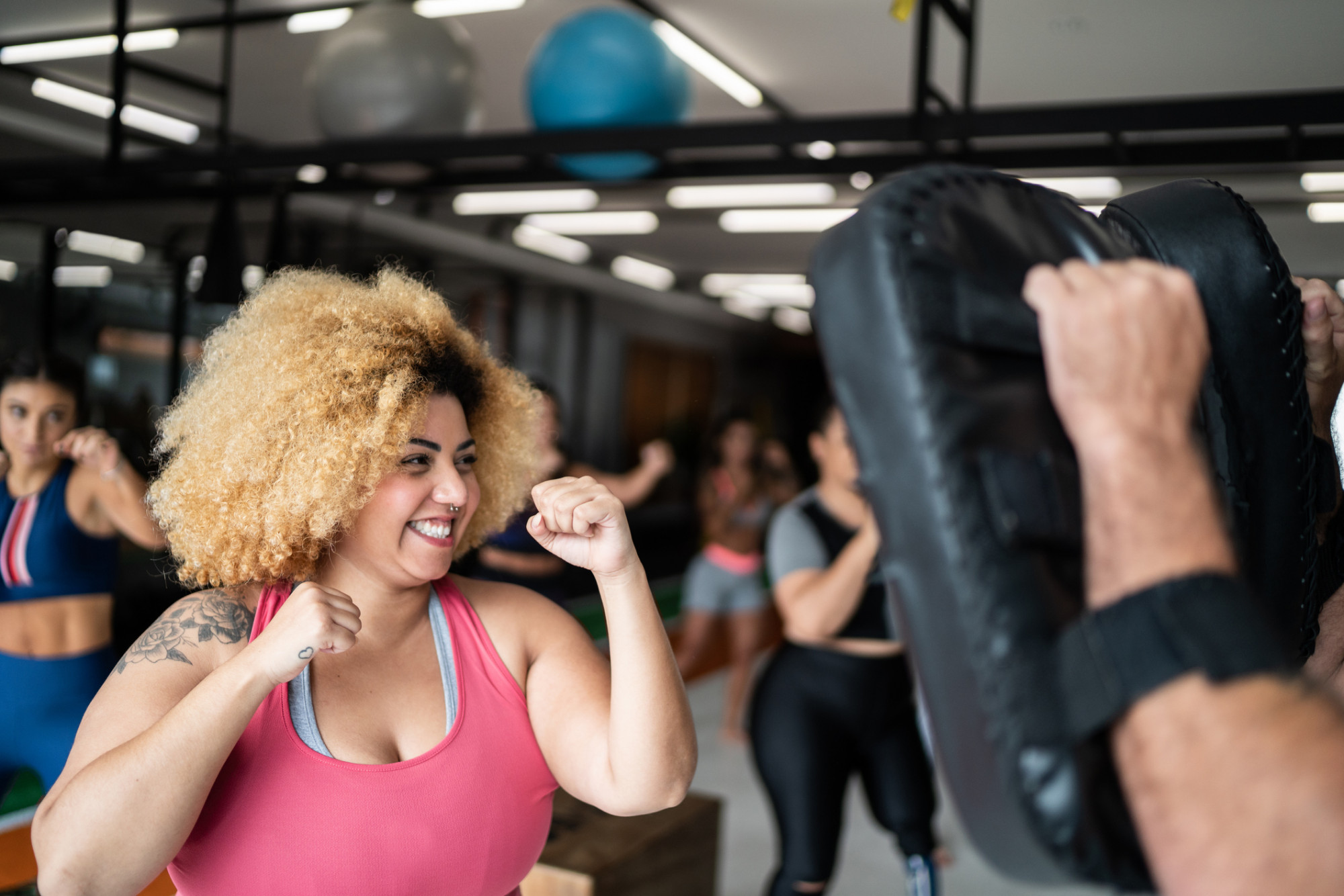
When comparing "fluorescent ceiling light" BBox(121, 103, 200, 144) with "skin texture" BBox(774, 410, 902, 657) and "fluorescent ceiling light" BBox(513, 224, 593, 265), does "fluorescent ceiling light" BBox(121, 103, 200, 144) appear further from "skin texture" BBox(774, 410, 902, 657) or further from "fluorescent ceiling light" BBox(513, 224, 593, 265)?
"skin texture" BBox(774, 410, 902, 657)

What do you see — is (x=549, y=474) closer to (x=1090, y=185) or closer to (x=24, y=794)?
(x=24, y=794)

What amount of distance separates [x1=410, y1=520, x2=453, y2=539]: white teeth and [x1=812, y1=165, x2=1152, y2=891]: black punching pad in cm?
91

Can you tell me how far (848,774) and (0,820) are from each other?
2.86m

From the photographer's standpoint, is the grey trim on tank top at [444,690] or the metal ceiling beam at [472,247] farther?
the metal ceiling beam at [472,247]

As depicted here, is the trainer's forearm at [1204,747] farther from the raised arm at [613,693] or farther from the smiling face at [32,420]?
the smiling face at [32,420]

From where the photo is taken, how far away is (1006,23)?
4070mm

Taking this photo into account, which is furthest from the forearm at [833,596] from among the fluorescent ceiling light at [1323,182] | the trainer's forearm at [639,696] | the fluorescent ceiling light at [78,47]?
the fluorescent ceiling light at [1323,182]

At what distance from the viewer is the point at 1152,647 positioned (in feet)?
1.61

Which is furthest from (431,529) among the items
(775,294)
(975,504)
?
(775,294)

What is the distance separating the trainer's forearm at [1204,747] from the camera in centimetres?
46

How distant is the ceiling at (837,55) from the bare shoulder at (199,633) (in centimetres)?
253

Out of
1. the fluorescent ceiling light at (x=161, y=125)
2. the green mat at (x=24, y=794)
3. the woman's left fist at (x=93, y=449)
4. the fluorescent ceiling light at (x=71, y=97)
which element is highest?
the fluorescent ceiling light at (x=71, y=97)

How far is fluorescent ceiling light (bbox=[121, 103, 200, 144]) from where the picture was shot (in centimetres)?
562

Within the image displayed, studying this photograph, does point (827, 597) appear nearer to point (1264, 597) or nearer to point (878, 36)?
point (1264, 597)
